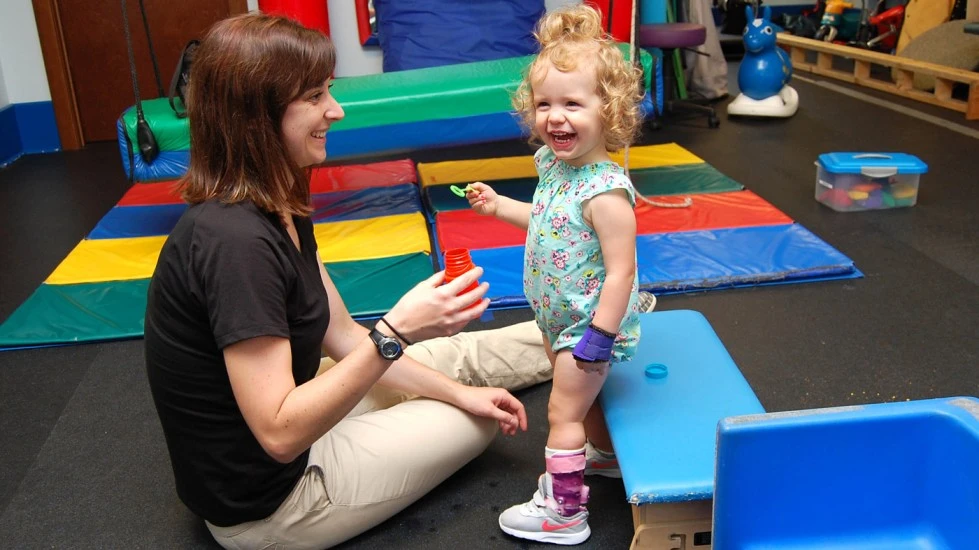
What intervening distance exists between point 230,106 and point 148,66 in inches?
195

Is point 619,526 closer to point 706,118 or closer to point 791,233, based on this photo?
point 791,233

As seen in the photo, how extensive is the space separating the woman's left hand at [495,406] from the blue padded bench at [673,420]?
0.19 metres

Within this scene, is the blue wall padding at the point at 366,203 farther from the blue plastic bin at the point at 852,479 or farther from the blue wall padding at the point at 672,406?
the blue plastic bin at the point at 852,479

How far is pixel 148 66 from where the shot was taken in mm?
5949

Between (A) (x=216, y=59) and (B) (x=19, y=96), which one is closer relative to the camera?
(A) (x=216, y=59)

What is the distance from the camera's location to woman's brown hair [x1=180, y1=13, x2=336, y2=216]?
1475 millimetres

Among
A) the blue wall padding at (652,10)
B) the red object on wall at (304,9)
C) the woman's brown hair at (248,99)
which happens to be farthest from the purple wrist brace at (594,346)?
the blue wall padding at (652,10)

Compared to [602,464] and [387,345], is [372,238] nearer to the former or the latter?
[602,464]

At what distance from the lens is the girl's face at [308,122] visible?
5.08 ft

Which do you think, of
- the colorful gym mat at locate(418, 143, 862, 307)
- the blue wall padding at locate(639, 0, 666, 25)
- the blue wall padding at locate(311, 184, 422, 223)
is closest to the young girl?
the colorful gym mat at locate(418, 143, 862, 307)

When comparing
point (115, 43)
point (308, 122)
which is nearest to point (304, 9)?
point (115, 43)

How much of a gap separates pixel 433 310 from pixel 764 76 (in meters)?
4.77

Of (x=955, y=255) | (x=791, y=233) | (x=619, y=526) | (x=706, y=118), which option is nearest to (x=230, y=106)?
(x=619, y=526)

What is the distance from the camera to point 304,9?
519 cm
